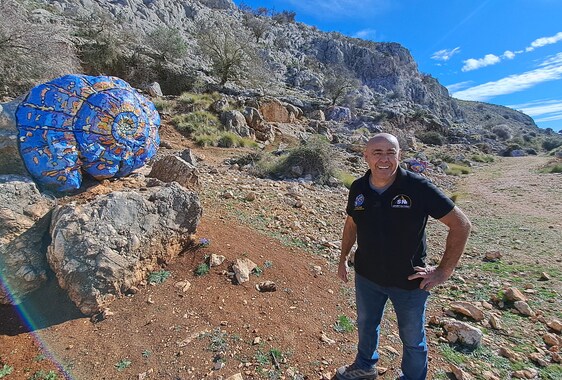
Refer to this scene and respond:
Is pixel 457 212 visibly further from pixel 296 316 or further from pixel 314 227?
pixel 314 227

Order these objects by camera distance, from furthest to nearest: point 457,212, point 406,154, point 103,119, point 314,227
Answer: point 406,154
point 314,227
point 103,119
point 457,212

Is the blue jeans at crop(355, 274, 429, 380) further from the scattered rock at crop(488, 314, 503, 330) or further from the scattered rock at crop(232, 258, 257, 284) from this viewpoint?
the scattered rock at crop(488, 314, 503, 330)

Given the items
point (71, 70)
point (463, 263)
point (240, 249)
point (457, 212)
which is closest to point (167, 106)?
point (71, 70)

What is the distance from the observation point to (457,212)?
1744mm

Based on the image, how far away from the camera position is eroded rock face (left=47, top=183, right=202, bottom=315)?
2471 mm

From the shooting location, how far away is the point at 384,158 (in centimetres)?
184

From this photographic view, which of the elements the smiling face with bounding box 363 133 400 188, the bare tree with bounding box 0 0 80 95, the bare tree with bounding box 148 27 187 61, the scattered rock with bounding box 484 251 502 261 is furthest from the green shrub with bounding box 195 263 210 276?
the bare tree with bounding box 148 27 187 61

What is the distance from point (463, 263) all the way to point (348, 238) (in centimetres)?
340

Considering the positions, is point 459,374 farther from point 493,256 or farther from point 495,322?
point 493,256

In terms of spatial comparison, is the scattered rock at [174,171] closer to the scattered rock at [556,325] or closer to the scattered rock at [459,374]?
the scattered rock at [459,374]

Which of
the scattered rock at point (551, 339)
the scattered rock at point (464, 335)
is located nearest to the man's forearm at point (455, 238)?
the scattered rock at point (464, 335)

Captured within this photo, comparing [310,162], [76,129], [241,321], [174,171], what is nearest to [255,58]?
[310,162]

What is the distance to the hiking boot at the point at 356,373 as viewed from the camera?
2.16m

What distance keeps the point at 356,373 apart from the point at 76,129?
3.39m
